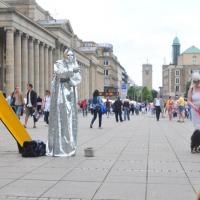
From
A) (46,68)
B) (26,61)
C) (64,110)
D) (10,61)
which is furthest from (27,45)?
(64,110)

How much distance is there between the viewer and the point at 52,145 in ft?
40.3

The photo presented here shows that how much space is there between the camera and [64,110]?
12.4 m

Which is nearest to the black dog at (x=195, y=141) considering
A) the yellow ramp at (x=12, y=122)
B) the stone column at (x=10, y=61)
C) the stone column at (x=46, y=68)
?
the yellow ramp at (x=12, y=122)

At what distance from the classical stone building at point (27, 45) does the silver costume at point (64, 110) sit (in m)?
50.4

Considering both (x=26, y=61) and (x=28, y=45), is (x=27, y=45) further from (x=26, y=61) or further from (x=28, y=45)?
(x=26, y=61)

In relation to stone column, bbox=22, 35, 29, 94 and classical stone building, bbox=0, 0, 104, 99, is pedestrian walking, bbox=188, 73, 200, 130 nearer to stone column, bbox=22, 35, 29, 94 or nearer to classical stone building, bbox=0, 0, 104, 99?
classical stone building, bbox=0, 0, 104, 99

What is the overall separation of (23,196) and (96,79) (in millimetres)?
149027

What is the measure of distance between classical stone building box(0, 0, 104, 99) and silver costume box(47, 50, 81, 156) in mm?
50403

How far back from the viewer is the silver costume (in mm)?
12219

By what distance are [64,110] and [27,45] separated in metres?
60.6

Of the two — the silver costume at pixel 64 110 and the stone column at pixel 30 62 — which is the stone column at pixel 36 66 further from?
the silver costume at pixel 64 110

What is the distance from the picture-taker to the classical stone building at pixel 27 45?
63.0m

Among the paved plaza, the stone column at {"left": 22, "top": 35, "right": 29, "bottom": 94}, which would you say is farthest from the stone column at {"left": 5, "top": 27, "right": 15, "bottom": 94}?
the paved plaza

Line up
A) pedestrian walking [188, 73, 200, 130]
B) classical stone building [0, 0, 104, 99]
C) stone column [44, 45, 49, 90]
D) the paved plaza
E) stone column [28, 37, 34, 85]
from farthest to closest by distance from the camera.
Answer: stone column [44, 45, 49, 90]
stone column [28, 37, 34, 85]
classical stone building [0, 0, 104, 99]
pedestrian walking [188, 73, 200, 130]
the paved plaza
